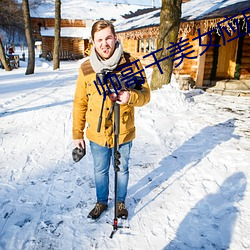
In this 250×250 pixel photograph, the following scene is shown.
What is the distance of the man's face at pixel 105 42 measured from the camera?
73.9 inches

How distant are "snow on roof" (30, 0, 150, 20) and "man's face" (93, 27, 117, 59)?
110 feet

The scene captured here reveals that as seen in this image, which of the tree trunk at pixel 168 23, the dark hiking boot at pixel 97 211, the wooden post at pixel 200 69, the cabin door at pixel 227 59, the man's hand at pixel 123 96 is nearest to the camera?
the man's hand at pixel 123 96

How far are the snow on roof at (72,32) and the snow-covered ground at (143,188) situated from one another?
26608 millimetres

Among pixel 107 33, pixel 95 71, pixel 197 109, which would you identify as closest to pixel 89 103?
pixel 95 71

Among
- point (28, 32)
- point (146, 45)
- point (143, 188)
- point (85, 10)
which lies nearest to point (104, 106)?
point (143, 188)

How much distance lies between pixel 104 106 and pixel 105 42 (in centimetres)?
56

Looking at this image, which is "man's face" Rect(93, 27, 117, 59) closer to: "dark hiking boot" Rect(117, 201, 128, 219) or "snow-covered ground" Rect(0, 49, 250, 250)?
"dark hiking boot" Rect(117, 201, 128, 219)

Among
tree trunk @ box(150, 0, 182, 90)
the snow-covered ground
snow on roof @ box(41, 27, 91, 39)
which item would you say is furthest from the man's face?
snow on roof @ box(41, 27, 91, 39)

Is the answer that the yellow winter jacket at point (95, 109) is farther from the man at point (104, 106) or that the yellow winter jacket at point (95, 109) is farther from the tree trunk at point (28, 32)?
the tree trunk at point (28, 32)

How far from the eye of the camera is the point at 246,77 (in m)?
11.2

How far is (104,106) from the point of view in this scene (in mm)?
2074

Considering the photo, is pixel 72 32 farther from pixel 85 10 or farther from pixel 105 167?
pixel 105 167

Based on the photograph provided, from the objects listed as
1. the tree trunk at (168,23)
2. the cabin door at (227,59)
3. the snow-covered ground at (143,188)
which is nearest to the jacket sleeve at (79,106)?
the snow-covered ground at (143,188)

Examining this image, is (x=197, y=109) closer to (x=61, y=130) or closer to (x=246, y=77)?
(x=61, y=130)
